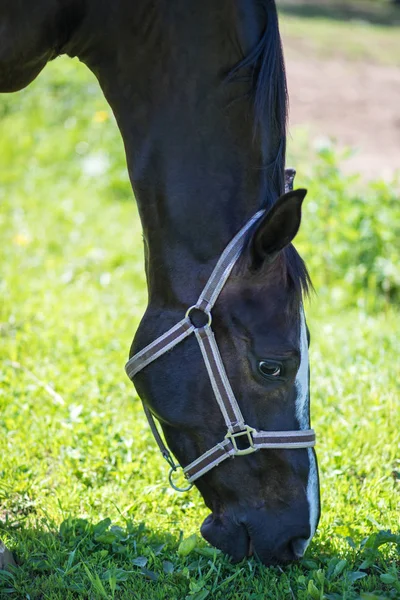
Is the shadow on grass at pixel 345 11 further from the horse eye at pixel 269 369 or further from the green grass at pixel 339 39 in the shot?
the horse eye at pixel 269 369

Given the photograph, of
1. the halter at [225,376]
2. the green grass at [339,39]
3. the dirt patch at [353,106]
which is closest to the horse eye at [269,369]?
the halter at [225,376]

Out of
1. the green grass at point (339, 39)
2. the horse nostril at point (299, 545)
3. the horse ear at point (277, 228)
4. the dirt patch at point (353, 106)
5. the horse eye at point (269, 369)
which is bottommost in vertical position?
the horse nostril at point (299, 545)

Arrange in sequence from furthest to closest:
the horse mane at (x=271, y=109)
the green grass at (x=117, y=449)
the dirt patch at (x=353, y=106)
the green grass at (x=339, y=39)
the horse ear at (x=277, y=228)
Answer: the green grass at (x=339, y=39), the dirt patch at (x=353, y=106), the green grass at (x=117, y=449), the horse mane at (x=271, y=109), the horse ear at (x=277, y=228)

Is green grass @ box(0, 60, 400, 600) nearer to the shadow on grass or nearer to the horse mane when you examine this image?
the horse mane

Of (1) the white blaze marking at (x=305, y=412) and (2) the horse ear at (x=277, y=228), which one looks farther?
(1) the white blaze marking at (x=305, y=412)

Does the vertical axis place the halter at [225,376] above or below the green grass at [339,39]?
below

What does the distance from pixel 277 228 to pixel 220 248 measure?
0.23m

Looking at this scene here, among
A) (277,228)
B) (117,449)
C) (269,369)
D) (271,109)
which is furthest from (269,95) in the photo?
(117,449)

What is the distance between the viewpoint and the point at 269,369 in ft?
7.89

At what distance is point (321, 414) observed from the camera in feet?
12.0

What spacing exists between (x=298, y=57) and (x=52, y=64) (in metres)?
3.36

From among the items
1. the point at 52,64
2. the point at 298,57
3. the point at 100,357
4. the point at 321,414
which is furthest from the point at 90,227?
the point at 298,57

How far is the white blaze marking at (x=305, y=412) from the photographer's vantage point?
244 centimetres

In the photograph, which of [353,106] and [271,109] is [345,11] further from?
[271,109]
